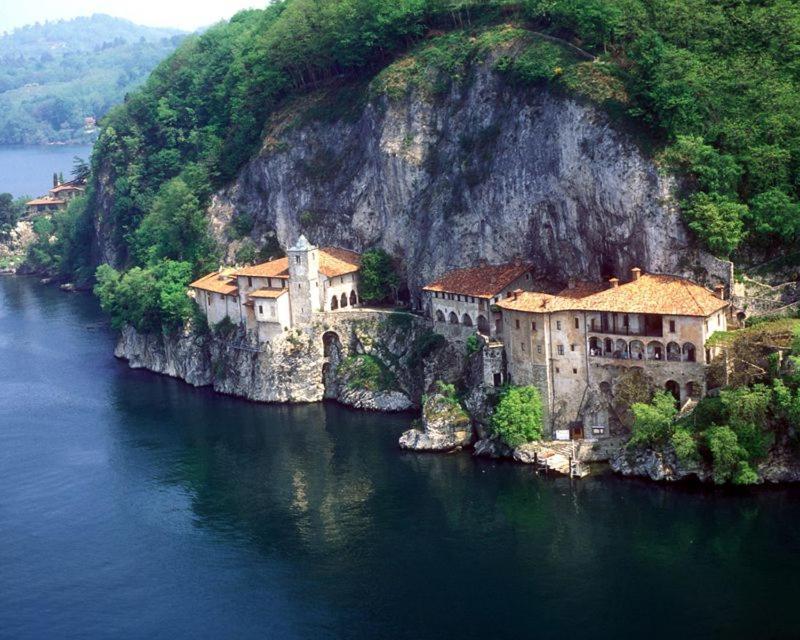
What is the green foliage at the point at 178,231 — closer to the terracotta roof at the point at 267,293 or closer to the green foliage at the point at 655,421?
the terracotta roof at the point at 267,293

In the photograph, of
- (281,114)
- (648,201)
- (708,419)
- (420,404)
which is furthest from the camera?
(281,114)

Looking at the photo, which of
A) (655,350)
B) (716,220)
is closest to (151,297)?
(655,350)

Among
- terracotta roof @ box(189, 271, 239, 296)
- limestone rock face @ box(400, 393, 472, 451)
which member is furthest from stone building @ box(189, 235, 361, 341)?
limestone rock face @ box(400, 393, 472, 451)

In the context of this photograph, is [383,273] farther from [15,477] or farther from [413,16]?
[15,477]

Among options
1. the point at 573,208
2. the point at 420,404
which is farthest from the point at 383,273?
the point at 573,208

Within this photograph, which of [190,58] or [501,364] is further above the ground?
[190,58]

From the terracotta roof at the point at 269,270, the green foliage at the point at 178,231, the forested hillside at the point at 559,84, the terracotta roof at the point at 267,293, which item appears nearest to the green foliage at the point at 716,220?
the forested hillside at the point at 559,84

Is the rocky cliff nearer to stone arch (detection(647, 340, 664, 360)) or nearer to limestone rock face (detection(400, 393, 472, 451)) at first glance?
stone arch (detection(647, 340, 664, 360))
